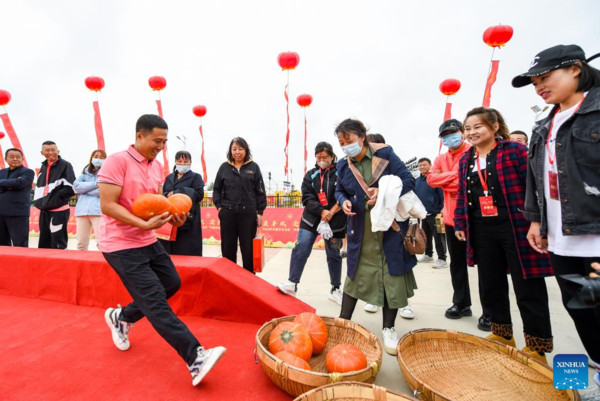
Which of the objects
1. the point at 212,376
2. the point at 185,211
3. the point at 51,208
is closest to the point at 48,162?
the point at 51,208

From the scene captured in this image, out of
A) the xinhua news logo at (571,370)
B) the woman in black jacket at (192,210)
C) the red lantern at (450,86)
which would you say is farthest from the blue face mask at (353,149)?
the red lantern at (450,86)

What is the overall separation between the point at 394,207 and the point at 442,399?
1.10 metres

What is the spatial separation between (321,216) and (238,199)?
102 centimetres

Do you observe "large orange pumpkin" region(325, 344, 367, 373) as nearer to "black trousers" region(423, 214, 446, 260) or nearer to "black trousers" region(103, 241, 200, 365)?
"black trousers" region(103, 241, 200, 365)

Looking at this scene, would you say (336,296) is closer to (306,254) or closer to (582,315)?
(306,254)

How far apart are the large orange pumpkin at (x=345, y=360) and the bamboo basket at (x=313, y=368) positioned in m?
0.06

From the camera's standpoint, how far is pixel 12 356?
1782 millimetres

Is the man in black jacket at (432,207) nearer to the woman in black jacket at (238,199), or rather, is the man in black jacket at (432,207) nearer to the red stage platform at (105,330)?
the woman in black jacket at (238,199)

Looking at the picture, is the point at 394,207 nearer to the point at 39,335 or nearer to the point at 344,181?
the point at 344,181

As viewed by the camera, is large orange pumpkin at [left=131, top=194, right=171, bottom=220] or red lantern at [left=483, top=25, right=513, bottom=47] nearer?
large orange pumpkin at [left=131, top=194, right=171, bottom=220]

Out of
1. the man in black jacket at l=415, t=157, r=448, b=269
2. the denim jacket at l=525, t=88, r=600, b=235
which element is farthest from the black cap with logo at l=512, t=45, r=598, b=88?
the man in black jacket at l=415, t=157, r=448, b=269

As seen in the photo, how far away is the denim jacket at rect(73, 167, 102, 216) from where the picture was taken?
3.96m

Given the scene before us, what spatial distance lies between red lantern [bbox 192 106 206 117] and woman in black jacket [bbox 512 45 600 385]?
33.3ft

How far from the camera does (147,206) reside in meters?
1.58
